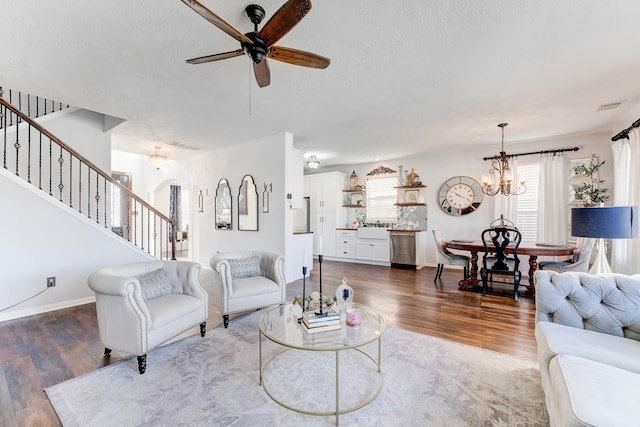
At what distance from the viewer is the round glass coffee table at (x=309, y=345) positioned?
1.67m

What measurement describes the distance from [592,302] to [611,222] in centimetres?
85

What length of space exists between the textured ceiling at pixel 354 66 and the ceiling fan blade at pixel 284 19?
0.96 feet

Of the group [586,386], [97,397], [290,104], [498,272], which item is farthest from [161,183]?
[586,386]

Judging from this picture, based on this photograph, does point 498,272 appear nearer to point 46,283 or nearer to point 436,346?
point 436,346

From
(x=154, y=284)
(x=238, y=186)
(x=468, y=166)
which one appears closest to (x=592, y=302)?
(x=154, y=284)

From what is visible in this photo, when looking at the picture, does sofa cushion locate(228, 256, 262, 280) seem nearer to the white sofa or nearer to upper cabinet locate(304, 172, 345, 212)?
the white sofa

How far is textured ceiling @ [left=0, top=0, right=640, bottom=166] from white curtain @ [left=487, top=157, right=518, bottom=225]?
954mm

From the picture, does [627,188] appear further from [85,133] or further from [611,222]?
[85,133]

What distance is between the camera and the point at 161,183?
7.54 m

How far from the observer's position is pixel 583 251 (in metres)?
3.82

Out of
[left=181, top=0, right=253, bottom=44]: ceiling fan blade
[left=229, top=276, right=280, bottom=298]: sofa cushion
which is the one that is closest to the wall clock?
[left=229, top=276, right=280, bottom=298]: sofa cushion

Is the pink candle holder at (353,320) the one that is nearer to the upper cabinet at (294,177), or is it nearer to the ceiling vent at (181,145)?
the upper cabinet at (294,177)

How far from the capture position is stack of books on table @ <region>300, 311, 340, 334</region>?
1894 millimetres

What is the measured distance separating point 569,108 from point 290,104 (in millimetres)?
3709
